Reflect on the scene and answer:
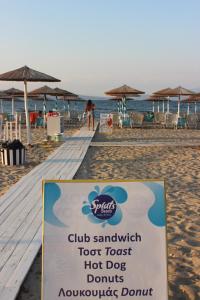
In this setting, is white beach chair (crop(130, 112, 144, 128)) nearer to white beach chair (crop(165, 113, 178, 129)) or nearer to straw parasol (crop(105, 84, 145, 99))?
straw parasol (crop(105, 84, 145, 99))

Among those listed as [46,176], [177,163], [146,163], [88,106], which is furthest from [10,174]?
[88,106]

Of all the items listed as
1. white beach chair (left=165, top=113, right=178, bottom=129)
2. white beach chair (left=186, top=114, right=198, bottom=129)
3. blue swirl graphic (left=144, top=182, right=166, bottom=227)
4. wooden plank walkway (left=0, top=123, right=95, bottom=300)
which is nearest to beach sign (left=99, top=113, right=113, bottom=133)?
white beach chair (left=165, top=113, right=178, bottom=129)

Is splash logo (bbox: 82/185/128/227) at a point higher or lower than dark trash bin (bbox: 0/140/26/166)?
higher

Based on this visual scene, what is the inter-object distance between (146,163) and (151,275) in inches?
293

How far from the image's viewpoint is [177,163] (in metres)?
10.0

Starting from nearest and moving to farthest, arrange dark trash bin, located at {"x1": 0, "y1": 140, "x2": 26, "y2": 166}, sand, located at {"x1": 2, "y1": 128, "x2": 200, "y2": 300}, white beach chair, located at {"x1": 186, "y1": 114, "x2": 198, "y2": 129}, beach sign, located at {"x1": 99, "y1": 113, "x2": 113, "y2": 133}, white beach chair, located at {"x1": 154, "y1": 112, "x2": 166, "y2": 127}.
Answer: sand, located at {"x1": 2, "y1": 128, "x2": 200, "y2": 300} < dark trash bin, located at {"x1": 0, "y1": 140, "x2": 26, "y2": 166} < beach sign, located at {"x1": 99, "y1": 113, "x2": 113, "y2": 133} < white beach chair, located at {"x1": 186, "y1": 114, "x2": 198, "y2": 129} < white beach chair, located at {"x1": 154, "y1": 112, "x2": 166, "y2": 127}

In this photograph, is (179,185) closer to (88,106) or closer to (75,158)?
(75,158)

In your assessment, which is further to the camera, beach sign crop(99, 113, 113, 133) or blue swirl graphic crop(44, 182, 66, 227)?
beach sign crop(99, 113, 113, 133)

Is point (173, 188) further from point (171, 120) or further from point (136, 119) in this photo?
point (171, 120)

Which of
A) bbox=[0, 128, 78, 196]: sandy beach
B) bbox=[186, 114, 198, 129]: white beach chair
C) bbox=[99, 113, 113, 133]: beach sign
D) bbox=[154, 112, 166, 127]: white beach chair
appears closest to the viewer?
bbox=[0, 128, 78, 196]: sandy beach

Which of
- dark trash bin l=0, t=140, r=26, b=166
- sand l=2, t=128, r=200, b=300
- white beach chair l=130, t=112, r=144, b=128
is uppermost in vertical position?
white beach chair l=130, t=112, r=144, b=128

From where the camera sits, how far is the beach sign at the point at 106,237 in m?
2.58

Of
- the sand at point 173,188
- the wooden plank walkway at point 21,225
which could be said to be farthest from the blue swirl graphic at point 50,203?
the sand at point 173,188

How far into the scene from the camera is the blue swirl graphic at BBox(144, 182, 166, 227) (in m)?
2.59
